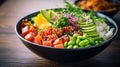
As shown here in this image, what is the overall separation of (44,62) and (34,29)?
0.60ft

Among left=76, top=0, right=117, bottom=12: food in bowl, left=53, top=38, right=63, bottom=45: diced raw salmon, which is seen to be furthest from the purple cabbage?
left=76, top=0, right=117, bottom=12: food in bowl

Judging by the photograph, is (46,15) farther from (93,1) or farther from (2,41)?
(93,1)

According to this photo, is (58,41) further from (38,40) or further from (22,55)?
(22,55)

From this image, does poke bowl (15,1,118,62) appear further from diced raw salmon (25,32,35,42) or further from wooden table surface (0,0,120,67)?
wooden table surface (0,0,120,67)

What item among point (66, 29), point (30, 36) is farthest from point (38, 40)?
point (66, 29)

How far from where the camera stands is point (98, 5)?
1741mm

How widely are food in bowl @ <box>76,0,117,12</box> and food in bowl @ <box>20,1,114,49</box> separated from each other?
1.07 feet

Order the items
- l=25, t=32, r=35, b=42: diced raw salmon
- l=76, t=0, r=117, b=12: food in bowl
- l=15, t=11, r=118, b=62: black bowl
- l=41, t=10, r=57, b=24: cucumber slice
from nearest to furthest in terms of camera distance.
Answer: l=15, t=11, r=118, b=62: black bowl < l=25, t=32, r=35, b=42: diced raw salmon < l=41, t=10, r=57, b=24: cucumber slice < l=76, t=0, r=117, b=12: food in bowl

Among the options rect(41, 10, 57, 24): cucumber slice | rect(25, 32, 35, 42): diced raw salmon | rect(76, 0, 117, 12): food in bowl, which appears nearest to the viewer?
rect(25, 32, 35, 42): diced raw salmon

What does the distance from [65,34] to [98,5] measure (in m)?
0.62

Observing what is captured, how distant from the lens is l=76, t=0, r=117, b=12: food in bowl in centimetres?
173

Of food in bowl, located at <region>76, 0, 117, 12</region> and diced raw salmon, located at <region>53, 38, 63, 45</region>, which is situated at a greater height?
food in bowl, located at <region>76, 0, 117, 12</region>

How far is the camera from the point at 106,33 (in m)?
1.27

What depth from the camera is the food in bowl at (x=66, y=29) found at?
114cm
